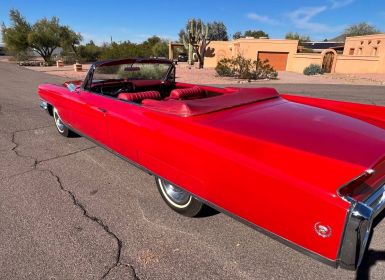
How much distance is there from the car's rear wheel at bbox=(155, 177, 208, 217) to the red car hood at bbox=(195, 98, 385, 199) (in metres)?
0.79

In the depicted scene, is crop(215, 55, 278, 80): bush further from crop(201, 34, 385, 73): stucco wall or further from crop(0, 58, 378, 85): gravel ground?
crop(201, 34, 385, 73): stucco wall

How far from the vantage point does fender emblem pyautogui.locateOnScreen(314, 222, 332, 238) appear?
1.54 meters

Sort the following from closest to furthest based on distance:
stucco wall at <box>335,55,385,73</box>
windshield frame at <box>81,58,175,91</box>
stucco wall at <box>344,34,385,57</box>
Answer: windshield frame at <box>81,58,175,91</box>, stucco wall at <box>335,55,385,73</box>, stucco wall at <box>344,34,385,57</box>

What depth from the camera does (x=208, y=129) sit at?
2236 mm

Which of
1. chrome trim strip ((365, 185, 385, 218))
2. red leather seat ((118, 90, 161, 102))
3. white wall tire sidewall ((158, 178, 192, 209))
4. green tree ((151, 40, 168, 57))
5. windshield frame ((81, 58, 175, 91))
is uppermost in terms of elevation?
green tree ((151, 40, 168, 57))

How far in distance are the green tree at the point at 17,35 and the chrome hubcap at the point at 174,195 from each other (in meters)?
40.7

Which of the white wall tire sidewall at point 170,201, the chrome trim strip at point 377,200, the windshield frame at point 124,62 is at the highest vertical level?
the windshield frame at point 124,62

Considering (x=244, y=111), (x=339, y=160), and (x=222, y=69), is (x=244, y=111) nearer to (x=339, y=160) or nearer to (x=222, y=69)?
(x=339, y=160)

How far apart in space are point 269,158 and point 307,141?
0.38 meters

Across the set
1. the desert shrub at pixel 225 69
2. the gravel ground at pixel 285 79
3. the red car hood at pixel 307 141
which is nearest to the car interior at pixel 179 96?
the red car hood at pixel 307 141

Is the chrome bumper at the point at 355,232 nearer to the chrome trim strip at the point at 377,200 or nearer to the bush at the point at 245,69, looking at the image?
the chrome trim strip at the point at 377,200

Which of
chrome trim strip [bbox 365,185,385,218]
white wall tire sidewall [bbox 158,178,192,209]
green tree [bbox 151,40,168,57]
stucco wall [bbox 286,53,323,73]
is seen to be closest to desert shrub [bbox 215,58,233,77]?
stucco wall [bbox 286,53,323,73]

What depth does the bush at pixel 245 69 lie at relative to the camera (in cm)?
1962

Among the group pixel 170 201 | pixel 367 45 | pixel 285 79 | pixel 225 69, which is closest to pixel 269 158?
pixel 170 201
